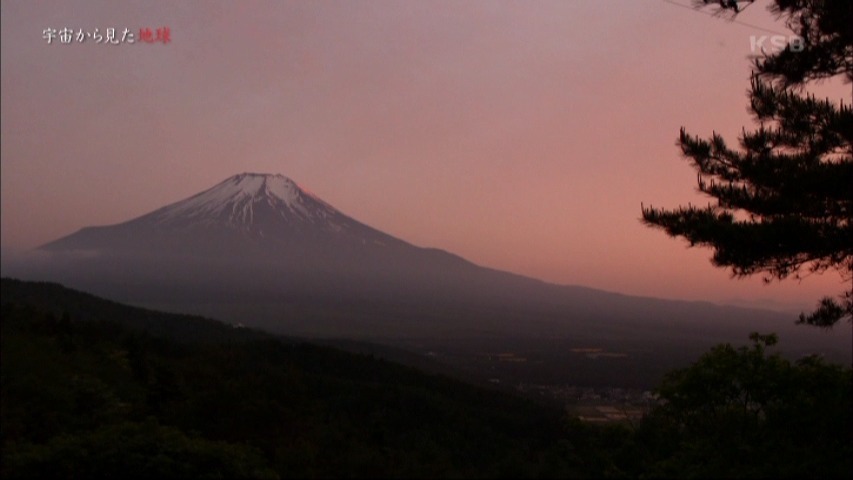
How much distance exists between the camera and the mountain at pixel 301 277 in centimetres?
7981

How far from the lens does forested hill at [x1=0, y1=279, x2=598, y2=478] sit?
21.0 feet

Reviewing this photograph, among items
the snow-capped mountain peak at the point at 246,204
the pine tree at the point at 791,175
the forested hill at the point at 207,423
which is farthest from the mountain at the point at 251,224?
the pine tree at the point at 791,175

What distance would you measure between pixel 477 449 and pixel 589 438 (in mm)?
7303

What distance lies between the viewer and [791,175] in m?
6.44

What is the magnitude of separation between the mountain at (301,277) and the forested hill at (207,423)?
52414 mm

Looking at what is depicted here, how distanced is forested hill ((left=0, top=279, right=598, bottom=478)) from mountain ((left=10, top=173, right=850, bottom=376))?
52.4 meters

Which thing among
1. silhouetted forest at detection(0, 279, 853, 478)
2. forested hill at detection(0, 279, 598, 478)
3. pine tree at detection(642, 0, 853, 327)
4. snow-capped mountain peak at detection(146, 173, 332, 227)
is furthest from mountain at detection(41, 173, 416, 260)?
pine tree at detection(642, 0, 853, 327)

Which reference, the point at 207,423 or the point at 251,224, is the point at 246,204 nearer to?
the point at 251,224

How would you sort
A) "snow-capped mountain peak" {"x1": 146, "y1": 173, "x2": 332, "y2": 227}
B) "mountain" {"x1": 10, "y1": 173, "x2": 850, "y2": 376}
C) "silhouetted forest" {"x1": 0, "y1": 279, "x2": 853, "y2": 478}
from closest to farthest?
"silhouetted forest" {"x1": 0, "y1": 279, "x2": 853, "y2": 478}
"mountain" {"x1": 10, "y1": 173, "x2": 850, "y2": 376}
"snow-capped mountain peak" {"x1": 146, "y1": 173, "x2": 332, "y2": 227}

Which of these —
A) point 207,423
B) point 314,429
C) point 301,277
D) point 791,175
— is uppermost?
Answer: point 301,277

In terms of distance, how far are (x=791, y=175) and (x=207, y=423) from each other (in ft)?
22.0

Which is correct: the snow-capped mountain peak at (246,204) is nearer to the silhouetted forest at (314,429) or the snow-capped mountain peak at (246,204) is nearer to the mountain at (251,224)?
the mountain at (251,224)

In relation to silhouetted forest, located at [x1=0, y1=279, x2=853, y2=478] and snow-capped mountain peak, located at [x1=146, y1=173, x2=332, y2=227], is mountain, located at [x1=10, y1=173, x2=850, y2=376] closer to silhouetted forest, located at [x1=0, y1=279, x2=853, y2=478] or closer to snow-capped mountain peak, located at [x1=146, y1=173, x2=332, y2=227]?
snow-capped mountain peak, located at [x1=146, y1=173, x2=332, y2=227]

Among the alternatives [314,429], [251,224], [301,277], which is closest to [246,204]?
[251,224]
